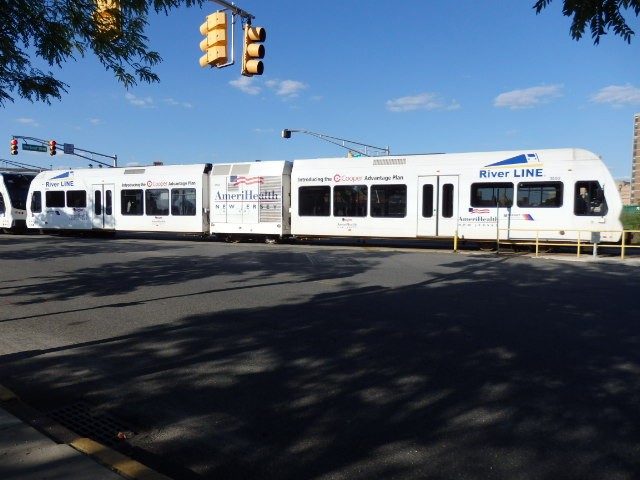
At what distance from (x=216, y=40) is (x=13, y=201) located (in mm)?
24105

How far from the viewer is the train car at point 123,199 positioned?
22094 mm

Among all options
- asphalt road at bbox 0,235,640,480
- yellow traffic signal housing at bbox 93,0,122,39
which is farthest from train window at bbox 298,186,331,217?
yellow traffic signal housing at bbox 93,0,122,39

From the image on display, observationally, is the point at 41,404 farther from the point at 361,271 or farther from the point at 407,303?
the point at 361,271

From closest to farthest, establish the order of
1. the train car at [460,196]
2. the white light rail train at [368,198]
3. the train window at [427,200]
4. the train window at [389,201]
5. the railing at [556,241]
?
the railing at [556,241]
the train car at [460,196]
the white light rail train at [368,198]
the train window at [427,200]
the train window at [389,201]

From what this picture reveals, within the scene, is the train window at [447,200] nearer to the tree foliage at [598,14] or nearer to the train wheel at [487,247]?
the train wheel at [487,247]

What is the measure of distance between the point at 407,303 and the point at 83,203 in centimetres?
2120

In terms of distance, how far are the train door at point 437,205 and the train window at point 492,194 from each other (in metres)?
0.67

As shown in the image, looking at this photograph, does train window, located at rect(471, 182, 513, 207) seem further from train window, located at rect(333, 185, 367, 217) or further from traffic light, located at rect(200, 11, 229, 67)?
traffic light, located at rect(200, 11, 229, 67)

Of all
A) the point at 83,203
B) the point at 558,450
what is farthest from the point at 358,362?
the point at 83,203

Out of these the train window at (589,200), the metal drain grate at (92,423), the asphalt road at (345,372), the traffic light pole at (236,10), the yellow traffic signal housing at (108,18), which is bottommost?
the metal drain grate at (92,423)

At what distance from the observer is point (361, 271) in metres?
12.8

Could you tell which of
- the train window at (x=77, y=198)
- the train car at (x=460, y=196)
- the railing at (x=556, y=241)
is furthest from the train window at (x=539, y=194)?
the train window at (x=77, y=198)

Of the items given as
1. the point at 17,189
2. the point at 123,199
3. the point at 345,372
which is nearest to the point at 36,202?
the point at 17,189

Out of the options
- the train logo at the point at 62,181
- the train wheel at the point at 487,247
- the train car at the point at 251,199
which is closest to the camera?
the train wheel at the point at 487,247
